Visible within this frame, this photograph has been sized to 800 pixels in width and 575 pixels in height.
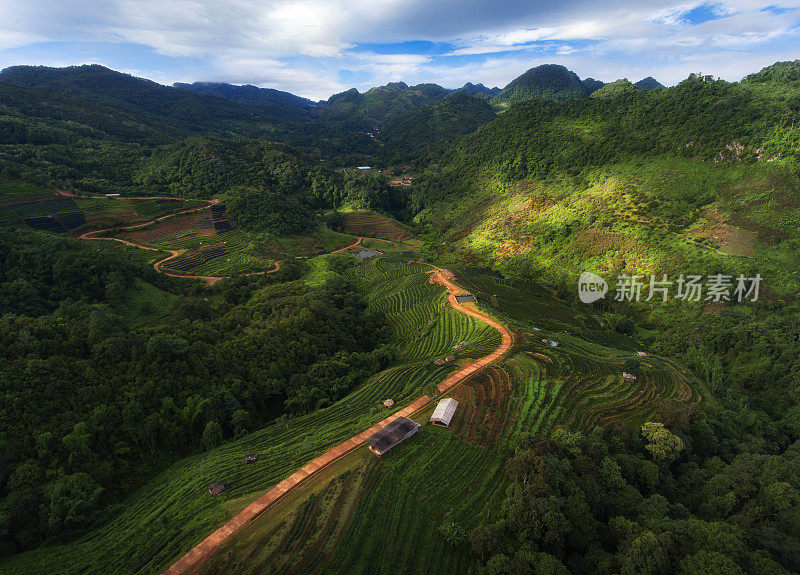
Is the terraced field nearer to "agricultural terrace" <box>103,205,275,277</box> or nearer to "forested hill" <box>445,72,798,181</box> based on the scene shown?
"agricultural terrace" <box>103,205,275,277</box>

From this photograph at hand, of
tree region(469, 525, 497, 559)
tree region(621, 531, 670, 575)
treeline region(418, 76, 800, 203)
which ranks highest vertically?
treeline region(418, 76, 800, 203)

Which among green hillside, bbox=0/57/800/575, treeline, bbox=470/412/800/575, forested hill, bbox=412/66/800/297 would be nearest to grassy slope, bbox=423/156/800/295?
forested hill, bbox=412/66/800/297

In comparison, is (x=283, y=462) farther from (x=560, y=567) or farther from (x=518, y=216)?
(x=518, y=216)

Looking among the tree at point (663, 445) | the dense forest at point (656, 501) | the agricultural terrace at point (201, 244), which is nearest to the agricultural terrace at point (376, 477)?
the dense forest at point (656, 501)

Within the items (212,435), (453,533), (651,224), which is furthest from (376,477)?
(651,224)

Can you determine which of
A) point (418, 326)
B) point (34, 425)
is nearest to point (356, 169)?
point (418, 326)

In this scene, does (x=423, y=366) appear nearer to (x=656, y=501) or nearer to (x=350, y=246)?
(x=656, y=501)

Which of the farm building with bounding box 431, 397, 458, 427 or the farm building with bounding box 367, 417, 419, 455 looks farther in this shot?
the farm building with bounding box 431, 397, 458, 427
